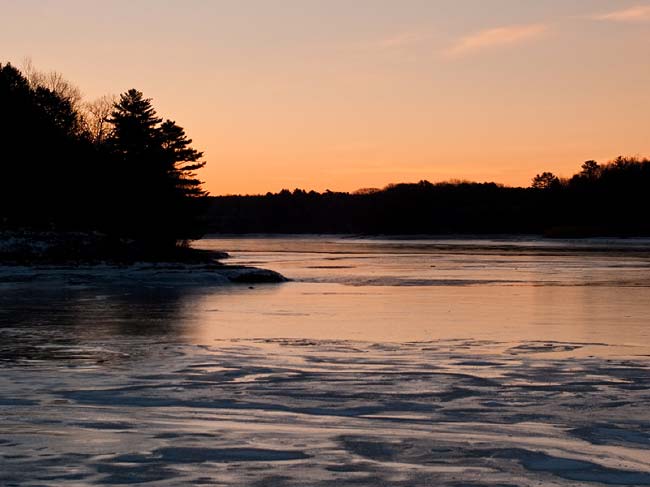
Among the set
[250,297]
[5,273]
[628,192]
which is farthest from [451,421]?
[628,192]

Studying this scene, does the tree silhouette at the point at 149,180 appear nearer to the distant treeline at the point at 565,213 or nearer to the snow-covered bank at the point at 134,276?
the snow-covered bank at the point at 134,276

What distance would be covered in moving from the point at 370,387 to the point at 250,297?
59.5 ft

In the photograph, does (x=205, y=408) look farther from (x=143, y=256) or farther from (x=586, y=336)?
(x=143, y=256)

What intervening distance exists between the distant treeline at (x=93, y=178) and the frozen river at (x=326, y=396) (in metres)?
36.0

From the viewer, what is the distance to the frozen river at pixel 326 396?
802 centimetres

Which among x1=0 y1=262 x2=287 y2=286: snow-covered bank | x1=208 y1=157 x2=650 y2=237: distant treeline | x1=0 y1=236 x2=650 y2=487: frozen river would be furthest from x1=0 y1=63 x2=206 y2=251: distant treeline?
x1=208 y1=157 x2=650 y2=237: distant treeline

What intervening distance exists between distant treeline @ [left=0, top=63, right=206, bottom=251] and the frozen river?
118 ft

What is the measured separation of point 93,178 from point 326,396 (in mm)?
52751

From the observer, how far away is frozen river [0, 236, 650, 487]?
8023mm

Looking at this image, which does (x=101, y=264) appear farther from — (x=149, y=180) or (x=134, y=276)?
(x=149, y=180)

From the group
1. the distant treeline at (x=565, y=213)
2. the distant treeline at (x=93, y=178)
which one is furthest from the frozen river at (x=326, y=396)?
the distant treeline at (x=565, y=213)

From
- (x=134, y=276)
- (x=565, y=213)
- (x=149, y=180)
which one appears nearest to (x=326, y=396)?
(x=134, y=276)

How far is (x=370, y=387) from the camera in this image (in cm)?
1225

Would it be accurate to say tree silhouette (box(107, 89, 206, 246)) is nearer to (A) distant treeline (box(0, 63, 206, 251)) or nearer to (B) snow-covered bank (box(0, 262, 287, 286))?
(A) distant treeline (box(0, 63, 206, 251))
